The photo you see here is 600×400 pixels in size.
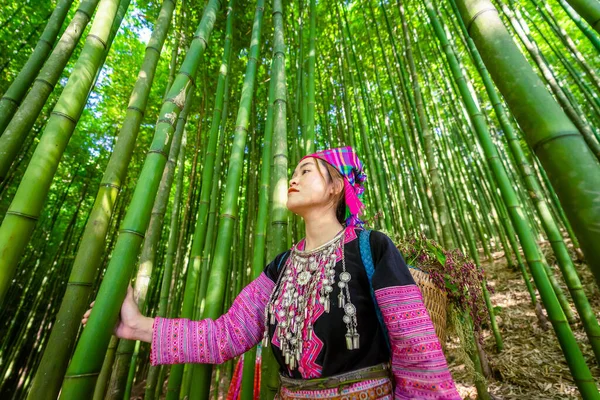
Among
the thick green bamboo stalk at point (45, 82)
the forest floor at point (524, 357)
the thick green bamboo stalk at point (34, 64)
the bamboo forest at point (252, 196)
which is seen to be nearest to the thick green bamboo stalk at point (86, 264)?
the bamboo forest at point (252, 196)

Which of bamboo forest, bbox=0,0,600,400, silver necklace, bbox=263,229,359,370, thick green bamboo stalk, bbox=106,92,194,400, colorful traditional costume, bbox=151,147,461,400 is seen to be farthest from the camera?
thick green bamboo stalk, bbox=106,92,194,400

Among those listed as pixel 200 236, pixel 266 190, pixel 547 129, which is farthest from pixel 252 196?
pixel 547 129

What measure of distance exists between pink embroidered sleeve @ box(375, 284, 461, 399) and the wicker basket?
1.01 ft

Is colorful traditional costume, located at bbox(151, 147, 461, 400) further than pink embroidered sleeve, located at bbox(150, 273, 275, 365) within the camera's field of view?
No

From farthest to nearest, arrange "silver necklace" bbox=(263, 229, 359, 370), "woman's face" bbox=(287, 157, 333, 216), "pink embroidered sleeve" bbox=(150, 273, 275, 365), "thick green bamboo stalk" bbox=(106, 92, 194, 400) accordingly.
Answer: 1. "thick green bamboo stalk" bbox=(106, 92, 194, 400)
2. "woman's face" bbox=(287, 157, 333, 216)
3. "pink embroidered sleeve" bbox=(150, 273, 275, 365)
4. "silver necklace" bbox=(263, 229, 359, 370)

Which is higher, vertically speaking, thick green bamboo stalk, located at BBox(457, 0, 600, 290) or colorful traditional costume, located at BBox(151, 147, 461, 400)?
thick green bamboo stalk, located at BBox(457, 0, 600, 290)

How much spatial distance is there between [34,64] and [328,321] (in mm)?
1970

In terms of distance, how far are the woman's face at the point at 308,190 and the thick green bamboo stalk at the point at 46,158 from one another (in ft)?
2.83

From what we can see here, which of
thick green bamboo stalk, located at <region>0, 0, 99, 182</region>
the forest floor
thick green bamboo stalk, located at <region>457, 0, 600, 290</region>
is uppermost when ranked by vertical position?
thick green bamboo stalk, located at <region>0, 0, 99, 182</region>

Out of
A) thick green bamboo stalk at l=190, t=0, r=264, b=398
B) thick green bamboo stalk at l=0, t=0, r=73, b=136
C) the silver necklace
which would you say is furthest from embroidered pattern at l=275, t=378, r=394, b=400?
thick green bamboo stalk at l=0, t=0, r=73, b=136

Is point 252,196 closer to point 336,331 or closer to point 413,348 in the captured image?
point 336,331

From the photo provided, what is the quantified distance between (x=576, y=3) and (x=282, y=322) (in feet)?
5.73

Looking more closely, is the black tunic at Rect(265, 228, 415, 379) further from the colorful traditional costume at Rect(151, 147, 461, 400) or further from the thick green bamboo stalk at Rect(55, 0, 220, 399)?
the thick green bamboo stalk at Rect(55, 0, 220, 399)

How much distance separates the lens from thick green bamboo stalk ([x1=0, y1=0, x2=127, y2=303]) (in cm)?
89
